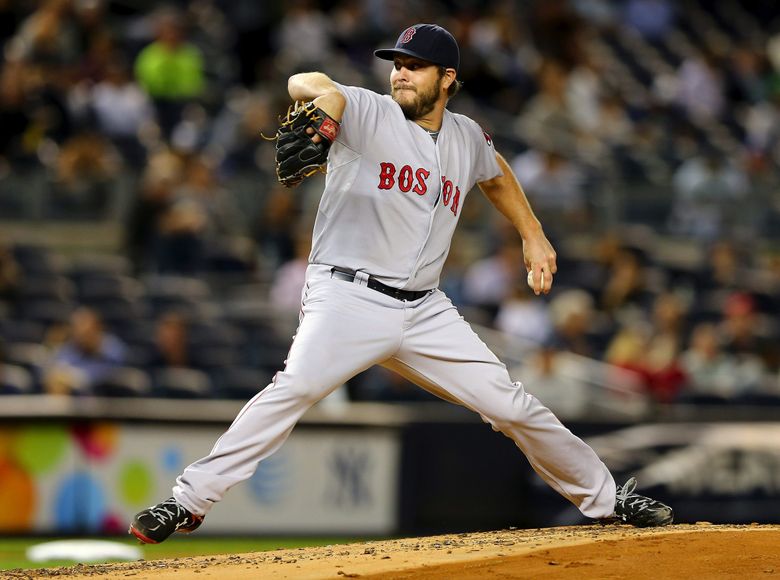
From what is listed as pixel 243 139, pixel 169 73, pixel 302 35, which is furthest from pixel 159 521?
pixel 302 35

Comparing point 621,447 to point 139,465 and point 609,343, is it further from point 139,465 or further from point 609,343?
point 139,465

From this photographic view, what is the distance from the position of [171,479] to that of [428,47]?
5687 millimetres

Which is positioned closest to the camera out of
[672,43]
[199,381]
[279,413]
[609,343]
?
[279,413]

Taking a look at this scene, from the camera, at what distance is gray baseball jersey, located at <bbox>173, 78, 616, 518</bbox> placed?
5.51 metres

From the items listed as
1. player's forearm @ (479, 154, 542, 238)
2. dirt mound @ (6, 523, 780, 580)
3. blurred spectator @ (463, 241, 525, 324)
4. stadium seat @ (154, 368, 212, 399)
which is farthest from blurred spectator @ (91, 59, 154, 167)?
dirt mound @ (6, 523, 780, 580)

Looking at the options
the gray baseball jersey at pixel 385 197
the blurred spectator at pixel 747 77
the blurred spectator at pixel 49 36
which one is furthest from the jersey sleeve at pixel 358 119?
the blurred spectator at pixel 747 77

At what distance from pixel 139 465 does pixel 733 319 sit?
5.22m

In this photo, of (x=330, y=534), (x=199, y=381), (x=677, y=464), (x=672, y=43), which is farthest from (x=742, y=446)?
(x=672, y=43)

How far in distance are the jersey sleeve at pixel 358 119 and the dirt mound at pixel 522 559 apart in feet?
5.25

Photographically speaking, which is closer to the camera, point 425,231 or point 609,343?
point 425,231

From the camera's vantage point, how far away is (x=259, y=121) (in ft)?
43.5

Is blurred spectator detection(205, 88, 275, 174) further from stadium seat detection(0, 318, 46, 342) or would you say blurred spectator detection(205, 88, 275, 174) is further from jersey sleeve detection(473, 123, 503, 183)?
jersey sleeve detection(473, 123, 503, 183)

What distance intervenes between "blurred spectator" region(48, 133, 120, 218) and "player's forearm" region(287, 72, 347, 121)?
24.7ft

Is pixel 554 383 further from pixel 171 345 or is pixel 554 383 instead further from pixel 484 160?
pixel 484 160
